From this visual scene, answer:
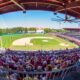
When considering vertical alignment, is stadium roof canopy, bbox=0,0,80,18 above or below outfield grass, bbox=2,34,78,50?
above

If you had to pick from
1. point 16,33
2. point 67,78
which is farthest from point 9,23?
point 67,78

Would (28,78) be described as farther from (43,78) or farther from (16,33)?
(16,33)

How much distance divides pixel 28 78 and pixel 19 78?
0.30 m

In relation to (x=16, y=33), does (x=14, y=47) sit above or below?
below

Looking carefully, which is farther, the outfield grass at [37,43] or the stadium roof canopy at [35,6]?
the outfield grass at [37,43]

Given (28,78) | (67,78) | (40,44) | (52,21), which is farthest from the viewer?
(40,44)

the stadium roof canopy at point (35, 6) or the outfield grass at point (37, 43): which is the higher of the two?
the stadium roof canopy at point (35, 6)

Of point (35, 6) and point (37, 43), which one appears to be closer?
point (35, 6)

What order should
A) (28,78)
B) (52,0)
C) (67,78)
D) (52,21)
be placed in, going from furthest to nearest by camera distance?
(52,21)
(52,0)
(67,78)
(28,78)

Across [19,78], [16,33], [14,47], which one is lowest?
[14,47]

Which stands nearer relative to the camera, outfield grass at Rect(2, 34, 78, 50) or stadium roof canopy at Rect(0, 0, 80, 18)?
stadium roof canopy at Rect(0, 0, 80, 18)

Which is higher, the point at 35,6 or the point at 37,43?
the point at 35,6

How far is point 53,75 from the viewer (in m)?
5.54

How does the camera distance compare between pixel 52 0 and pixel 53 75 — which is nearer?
pixel 53 75
